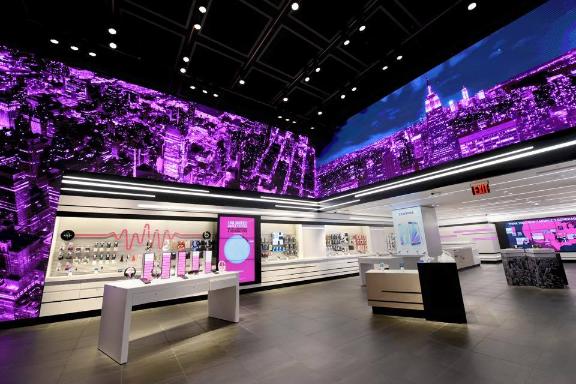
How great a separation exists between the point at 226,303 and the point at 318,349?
93.1 inches

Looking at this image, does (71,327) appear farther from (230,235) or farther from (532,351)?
(532,351)

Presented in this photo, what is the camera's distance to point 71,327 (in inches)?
188

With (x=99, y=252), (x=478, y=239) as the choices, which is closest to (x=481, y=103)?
(x=99, y=252)

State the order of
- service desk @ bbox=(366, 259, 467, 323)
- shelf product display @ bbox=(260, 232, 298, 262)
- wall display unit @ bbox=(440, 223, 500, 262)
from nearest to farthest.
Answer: service desk @ bbox=(366, 259, 467, 323) → shelf product display @ bbox=(260, 232, 298, 262) → wall display unit @ bbox=(440, 223, 500, 262)

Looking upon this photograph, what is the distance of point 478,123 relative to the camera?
6051 millimetres

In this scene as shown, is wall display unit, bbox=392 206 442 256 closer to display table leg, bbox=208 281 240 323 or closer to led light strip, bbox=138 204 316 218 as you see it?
led light strip, bbox=138 204 316 218

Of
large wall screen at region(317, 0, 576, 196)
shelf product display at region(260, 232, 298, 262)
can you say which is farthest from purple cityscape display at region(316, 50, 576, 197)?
shelf product display at region(260, 232, 298, 262)

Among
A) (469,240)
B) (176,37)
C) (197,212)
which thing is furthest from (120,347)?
(469,240)

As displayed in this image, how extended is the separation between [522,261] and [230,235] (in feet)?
28.4

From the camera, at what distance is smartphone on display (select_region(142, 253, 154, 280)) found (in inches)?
151

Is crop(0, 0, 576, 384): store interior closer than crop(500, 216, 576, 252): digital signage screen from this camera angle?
Yes

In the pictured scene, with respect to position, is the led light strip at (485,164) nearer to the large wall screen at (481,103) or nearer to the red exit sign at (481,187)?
the large wall screen at (481,103)

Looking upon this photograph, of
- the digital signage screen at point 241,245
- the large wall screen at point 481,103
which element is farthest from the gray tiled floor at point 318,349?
the large wall screen at point 481,103

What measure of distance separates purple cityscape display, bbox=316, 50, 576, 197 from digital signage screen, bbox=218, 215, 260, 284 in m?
4.01
